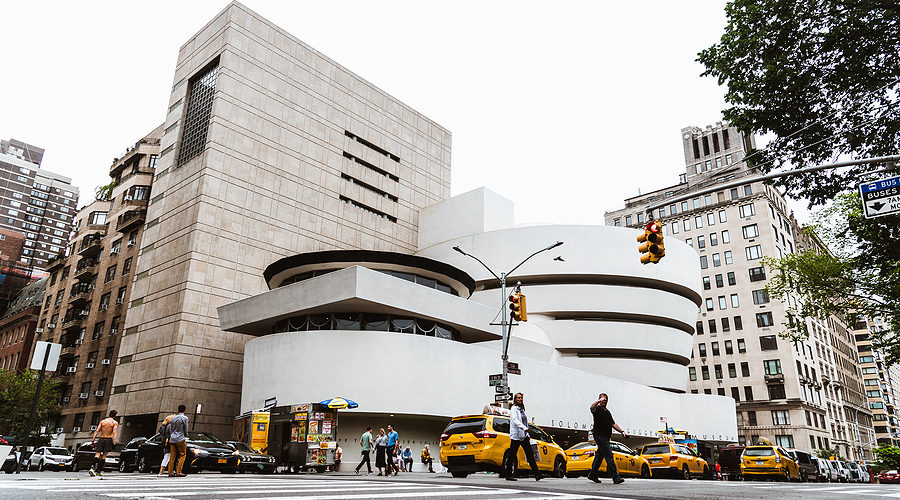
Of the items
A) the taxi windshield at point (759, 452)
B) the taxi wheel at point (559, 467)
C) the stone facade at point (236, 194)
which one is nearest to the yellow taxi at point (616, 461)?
the taxi wheel at point (559, 467)

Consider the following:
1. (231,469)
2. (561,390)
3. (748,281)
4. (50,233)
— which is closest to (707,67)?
(231,469)

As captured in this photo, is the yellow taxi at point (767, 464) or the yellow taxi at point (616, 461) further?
the yellow taxi at point (767, 464)

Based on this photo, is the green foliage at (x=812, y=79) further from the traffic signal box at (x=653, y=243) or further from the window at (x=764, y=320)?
the window at (x=764, y=320)

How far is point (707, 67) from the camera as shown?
697 inches

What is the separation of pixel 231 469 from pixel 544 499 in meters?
16.0

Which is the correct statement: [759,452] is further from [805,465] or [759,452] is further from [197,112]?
[197,112]

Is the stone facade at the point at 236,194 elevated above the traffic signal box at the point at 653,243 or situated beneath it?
elevated above

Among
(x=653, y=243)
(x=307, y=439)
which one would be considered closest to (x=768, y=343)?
(x=307, y=439)

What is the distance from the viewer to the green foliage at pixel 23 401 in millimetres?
51719

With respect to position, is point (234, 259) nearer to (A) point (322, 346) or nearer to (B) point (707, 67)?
(A) point (322, 346)

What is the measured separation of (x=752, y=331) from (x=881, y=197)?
2849 inches

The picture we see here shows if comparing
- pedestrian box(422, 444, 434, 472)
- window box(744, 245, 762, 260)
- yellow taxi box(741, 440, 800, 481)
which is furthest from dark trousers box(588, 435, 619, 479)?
window box(744, 245, 762, 260)

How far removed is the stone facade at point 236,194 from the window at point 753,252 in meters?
47.1

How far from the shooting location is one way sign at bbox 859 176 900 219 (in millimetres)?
11156
